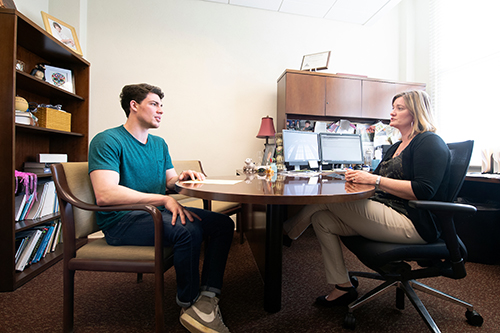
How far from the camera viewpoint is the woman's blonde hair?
4.36 ft

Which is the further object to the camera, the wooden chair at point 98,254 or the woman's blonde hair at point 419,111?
the woman's blonde hair at point 419,111

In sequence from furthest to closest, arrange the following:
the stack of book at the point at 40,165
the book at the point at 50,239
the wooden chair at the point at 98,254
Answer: the stack of book at the point at 40,165 < the book at the point at 50,239 < the wooden chair at the point at 98,254

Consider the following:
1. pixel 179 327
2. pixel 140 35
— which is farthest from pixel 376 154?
pixel 140 35

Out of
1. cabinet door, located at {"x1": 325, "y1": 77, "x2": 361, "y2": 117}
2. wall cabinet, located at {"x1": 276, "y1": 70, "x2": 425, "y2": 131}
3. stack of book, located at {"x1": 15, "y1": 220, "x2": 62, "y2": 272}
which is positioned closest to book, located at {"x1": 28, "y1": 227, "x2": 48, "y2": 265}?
stack of book, located at {"x1": 15, "y1": 220, "x2": 62, "y2": 272}

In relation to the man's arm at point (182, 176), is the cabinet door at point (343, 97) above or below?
above

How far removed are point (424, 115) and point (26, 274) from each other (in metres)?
2.73

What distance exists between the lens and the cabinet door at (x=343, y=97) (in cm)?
283

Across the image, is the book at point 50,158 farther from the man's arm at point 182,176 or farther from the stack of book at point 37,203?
the man's arm at point 182,176

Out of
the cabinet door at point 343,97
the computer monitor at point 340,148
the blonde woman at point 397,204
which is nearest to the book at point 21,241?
the blonde woman at point 397,204

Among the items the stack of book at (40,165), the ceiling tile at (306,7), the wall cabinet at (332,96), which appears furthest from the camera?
the ceiling tile at (306,7)

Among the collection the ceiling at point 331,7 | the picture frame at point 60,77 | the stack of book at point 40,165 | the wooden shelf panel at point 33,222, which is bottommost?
the wooden shelf panel at point 33,222

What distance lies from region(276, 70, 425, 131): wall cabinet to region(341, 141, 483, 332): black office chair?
168 cm

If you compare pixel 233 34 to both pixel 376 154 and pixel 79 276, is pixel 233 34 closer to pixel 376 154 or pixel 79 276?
pixel 376 154

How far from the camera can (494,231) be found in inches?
80.8
